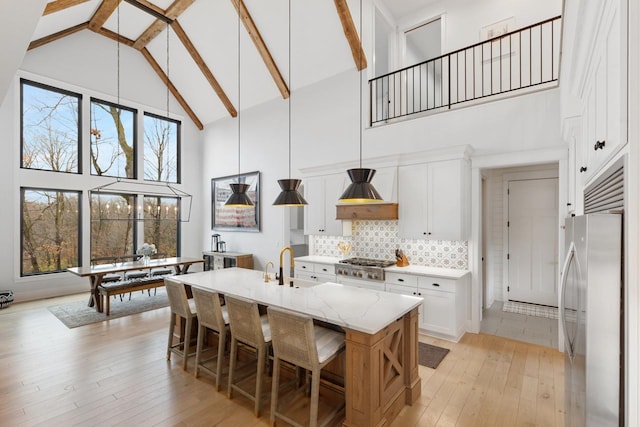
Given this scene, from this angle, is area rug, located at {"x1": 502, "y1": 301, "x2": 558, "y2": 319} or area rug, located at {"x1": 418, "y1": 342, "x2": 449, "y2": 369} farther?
area rug, located at {"x1": 502, "y1": 301, "x2": 558, "y2": 319}

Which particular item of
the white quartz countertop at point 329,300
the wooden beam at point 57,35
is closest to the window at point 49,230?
the wooden beam at point 57,35

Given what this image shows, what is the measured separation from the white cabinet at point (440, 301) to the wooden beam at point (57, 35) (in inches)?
305

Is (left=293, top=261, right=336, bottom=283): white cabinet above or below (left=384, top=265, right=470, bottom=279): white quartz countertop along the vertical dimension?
below

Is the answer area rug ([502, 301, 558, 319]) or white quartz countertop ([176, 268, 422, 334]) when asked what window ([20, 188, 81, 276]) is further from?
area rug ([502, 301, 558, 319])

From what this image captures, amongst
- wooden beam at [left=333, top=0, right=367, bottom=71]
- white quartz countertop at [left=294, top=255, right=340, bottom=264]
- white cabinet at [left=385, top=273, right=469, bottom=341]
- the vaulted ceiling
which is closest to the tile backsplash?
white quartz countertop at [left=294, top=255, right=340, bottom=264]

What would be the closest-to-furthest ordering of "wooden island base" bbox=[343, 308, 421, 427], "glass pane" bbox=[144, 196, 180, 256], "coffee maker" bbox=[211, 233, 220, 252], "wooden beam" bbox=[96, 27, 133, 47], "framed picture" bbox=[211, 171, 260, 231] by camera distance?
"wooden island base" bbox=[343, 308, 421, 427], "wooden beam" bbox=[96, 27, 133, 47], "framed picture" bbox=[211, 171, 260, 231], "glass pane" bbox=[144, 196, 180, 256], "coffee maker" bbox=[211, 233, 220, 252]

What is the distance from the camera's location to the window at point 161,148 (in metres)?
7.60

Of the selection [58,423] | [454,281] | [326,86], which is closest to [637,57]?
[454,281]

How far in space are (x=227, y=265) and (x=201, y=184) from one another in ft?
9.07

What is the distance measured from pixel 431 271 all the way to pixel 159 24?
285 inches

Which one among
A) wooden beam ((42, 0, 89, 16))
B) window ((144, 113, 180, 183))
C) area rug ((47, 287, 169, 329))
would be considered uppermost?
wooden beam ((42, 0, 89, 16))

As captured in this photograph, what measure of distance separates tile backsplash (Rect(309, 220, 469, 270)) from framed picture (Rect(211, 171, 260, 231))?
192cm

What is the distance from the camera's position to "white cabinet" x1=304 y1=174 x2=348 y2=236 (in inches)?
203

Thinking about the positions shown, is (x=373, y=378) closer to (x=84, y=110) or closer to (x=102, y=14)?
(x=84, y=110)
